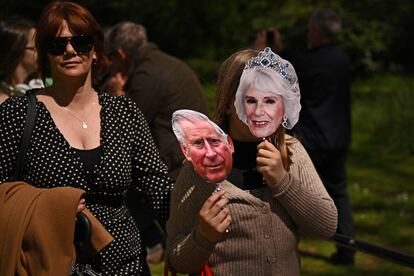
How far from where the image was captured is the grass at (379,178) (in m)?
7.47

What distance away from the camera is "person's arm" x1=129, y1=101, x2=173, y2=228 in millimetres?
3561

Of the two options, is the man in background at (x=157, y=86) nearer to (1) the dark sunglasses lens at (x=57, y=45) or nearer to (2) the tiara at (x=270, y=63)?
(1) the dark sunglasses lens at (x=57, y=45)

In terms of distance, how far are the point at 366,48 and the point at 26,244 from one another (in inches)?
593

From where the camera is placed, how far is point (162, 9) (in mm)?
17062

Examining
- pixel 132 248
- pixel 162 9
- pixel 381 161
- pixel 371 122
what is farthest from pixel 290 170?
pixel 162 9

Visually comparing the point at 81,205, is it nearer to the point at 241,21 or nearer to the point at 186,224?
the point at 186,224

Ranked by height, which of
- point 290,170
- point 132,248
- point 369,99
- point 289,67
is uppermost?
point 289,67

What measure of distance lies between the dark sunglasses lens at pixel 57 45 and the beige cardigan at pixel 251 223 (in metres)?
0.71

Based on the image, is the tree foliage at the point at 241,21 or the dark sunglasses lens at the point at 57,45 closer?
the dark sunglasses lens at the point at 57,45

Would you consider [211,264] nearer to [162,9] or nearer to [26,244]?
[26,244]

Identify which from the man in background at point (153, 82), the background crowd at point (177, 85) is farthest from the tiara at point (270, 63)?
the man in background at point (153, 82)

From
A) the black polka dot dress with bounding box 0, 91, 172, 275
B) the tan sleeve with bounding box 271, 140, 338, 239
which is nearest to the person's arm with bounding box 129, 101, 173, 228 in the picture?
Answer: the black polka dot dress with bounding box 0, 91, 172, 275

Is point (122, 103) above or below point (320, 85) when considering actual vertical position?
above

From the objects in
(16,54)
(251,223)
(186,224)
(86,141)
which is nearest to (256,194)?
(251,223)
